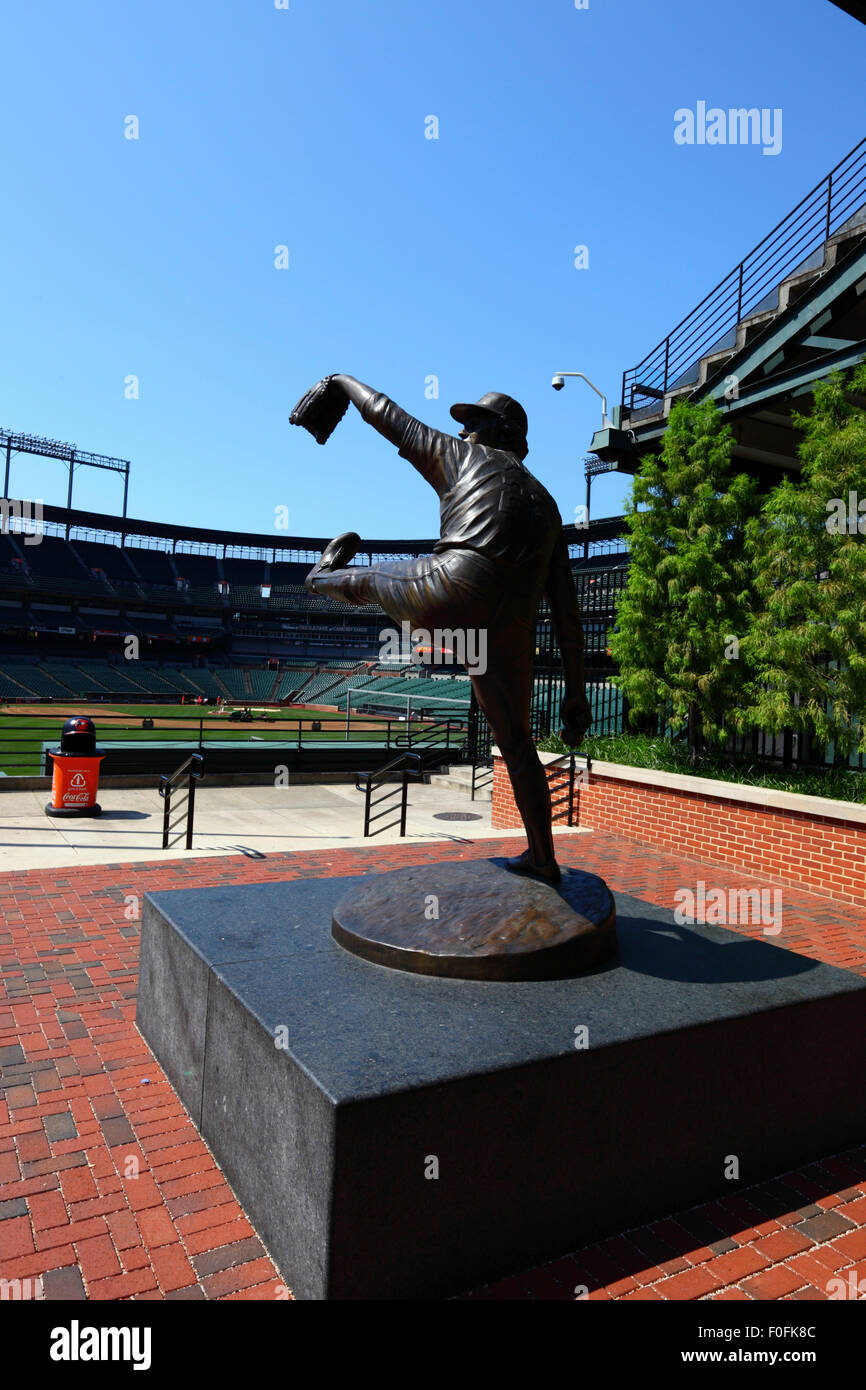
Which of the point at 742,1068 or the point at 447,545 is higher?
the point at 447,545

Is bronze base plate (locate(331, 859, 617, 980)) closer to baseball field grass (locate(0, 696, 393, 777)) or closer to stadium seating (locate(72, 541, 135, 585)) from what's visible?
baseball field grass (locate(0, 696, 393, 777))

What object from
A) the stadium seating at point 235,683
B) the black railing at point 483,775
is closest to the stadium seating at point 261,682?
the stadium seating at point 235,683

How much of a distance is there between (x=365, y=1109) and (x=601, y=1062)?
36.9 inches

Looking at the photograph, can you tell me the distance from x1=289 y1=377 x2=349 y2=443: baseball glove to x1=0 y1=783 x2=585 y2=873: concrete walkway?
560 cm

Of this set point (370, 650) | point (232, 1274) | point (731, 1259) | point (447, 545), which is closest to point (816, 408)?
point (447, 545)

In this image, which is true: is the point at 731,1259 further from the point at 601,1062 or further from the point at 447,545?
the point at 447,545

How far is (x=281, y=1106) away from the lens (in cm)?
275

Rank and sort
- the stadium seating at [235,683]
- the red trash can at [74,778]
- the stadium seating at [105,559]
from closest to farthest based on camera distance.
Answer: the red trash can at [74,778] → the stadium seating at [235,683] → the stadium seating at [105,559]

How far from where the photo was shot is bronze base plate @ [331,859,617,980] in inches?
138

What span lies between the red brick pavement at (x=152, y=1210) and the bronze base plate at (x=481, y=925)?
1.03m

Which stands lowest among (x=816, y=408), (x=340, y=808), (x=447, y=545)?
(x=340, y=808)

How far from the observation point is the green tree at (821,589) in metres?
8.33

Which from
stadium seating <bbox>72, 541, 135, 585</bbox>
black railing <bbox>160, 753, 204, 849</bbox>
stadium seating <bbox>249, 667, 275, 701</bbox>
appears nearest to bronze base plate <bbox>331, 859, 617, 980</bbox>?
black railing <bbox>160, 753, 204, 849</bbox>

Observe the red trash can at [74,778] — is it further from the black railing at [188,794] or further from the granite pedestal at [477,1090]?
the granite pedestal at [477,1090]
